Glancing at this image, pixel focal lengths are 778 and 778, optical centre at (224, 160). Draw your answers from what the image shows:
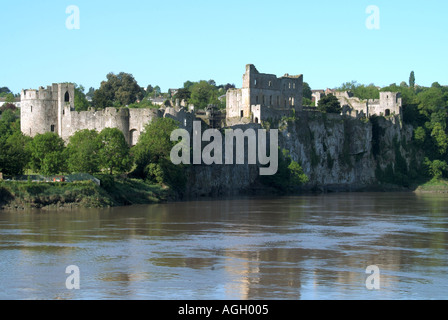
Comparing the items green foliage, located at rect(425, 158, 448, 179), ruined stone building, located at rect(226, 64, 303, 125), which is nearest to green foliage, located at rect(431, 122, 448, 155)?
green foliage, located at rect(425, 158, 448, 179)

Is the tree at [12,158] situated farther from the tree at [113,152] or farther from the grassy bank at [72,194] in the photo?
the tree at [113,152]

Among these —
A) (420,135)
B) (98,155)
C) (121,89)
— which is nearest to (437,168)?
(420,135)

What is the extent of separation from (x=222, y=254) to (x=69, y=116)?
37.8 meters

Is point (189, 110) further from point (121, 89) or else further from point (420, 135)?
point (420, 135)

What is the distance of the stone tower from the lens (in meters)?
67.2

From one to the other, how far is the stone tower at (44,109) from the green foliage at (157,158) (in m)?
9.49

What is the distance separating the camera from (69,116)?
66812 mm

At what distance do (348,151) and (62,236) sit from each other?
196 ft

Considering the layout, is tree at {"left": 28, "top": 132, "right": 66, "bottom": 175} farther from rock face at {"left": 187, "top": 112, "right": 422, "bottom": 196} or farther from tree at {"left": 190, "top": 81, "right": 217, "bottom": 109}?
tree at {"left": 190, "top": 81, "right": 217, "bottom": 109}

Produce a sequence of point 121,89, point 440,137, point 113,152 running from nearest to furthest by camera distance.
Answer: point 113,152, point 440,137, point 121,89

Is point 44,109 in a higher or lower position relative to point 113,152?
higher

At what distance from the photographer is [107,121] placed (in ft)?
217

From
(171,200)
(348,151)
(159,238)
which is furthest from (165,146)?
(348,151)

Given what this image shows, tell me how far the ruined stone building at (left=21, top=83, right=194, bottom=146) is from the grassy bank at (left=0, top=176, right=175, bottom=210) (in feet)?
32.5
